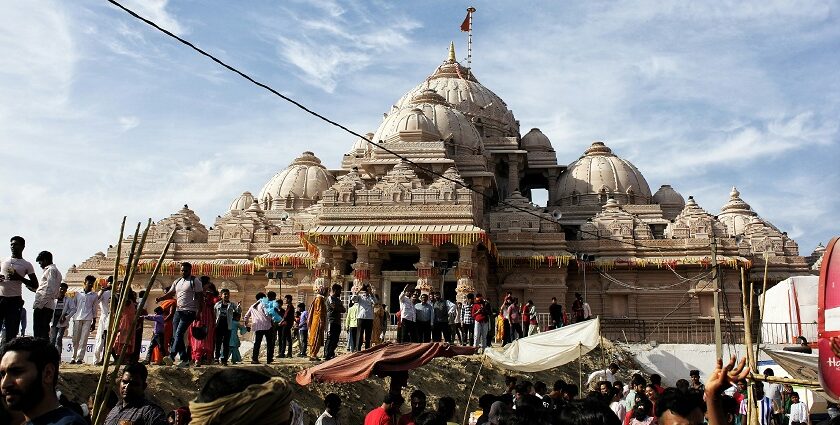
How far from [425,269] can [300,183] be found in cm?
1654

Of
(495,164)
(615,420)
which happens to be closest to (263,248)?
(495,164)

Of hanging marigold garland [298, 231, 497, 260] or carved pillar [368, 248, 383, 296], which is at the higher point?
hanging marigold garland [298, 231, 497, 260]

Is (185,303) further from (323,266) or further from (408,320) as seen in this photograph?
(323,266)

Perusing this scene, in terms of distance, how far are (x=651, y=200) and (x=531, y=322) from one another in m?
21.7

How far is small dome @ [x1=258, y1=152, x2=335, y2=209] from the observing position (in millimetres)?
39844

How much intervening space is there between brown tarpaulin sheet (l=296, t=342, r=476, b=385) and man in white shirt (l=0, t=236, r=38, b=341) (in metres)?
4.20

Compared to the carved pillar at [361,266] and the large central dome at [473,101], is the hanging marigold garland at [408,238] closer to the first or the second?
the carved pillar at [361,266]

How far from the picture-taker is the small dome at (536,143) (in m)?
42.9

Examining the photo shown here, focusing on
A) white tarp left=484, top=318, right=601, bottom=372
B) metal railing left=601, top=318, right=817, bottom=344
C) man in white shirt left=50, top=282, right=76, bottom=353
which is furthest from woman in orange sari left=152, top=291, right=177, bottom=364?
metal railing left=601, top=318, right=817, bottom=344

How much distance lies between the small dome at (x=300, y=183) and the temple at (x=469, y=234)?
3.3 inches

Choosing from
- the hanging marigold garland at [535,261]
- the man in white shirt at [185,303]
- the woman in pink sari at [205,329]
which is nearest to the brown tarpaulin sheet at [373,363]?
the woman in pink sari at [205,329]

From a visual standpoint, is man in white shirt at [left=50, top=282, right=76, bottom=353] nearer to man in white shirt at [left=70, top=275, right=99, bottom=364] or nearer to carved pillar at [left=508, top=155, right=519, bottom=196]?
man in white shirt at [left=70, top=275, right=99, bottom=364]

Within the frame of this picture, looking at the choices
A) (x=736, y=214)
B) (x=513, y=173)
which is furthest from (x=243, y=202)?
(x=736, y=214)

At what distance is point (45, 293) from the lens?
11.4m
